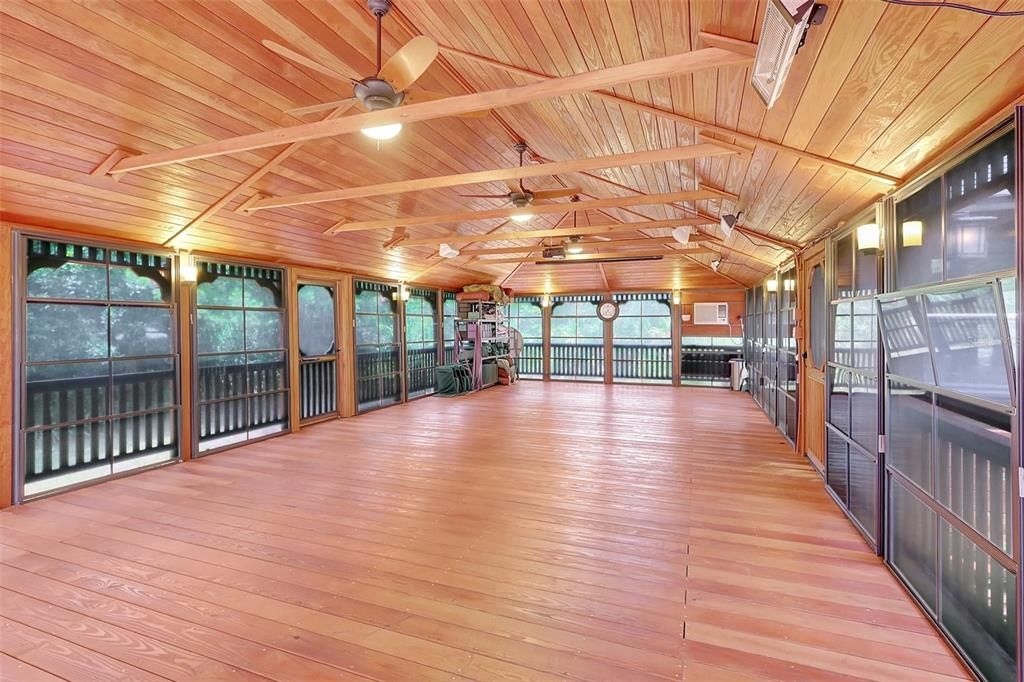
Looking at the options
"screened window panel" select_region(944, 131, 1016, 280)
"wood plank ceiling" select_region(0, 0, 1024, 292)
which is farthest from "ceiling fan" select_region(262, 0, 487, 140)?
"screened window panel" select_region(944, 131, 1016, 280)

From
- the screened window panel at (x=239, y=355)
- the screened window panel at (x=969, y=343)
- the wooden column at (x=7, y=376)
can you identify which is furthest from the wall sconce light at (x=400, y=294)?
the screened window panel at (x=969, y=343)

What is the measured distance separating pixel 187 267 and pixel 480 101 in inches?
177

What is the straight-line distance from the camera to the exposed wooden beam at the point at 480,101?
1.84 metres

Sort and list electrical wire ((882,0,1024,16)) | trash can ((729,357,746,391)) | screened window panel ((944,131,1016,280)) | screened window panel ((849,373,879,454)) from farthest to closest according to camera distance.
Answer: trash can ((729,357,746,391)) → screened window panel ((849,373,879,454)) → screened window panel ((944,131,1016,280)) → electrical wire ((882,0,1024,16))

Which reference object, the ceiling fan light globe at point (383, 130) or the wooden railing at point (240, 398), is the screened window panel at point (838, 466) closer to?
the ceiling fan light globe at point (383, 130)

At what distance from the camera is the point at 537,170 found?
3.47 meters

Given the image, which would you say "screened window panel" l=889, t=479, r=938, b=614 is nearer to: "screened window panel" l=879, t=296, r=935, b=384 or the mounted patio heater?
"screened window panel" l=879, t=296, r=935, b=384

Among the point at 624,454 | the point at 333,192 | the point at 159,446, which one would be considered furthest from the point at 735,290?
the point at 159,446

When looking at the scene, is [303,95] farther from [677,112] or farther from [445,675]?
[445,675]

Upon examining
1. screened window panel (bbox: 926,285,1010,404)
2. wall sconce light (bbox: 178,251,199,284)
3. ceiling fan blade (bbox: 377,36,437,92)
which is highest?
ceiling fan blade (bbox: 377,36,437,92)

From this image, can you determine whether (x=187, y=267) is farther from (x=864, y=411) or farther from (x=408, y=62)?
(x=864, y=411)

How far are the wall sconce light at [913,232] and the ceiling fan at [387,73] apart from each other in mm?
2637

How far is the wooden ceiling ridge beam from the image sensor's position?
8.29 ft

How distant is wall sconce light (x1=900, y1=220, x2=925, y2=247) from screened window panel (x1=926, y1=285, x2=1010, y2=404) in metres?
0.40
